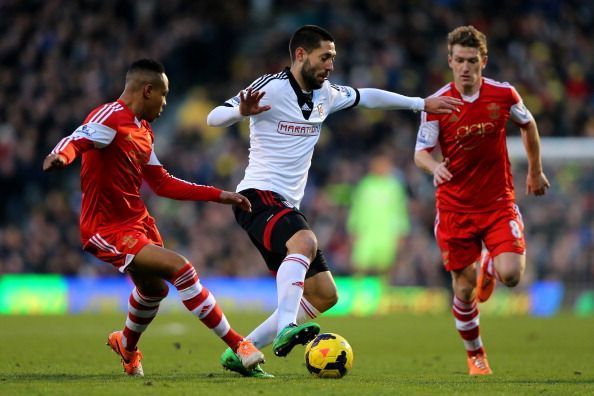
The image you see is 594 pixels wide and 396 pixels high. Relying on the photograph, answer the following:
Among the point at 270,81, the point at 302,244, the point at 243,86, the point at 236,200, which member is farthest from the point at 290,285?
the point at 243,86

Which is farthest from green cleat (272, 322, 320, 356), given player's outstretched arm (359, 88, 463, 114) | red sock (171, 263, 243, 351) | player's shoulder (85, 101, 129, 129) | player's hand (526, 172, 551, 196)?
player's hand (526, 172, 551, 196)

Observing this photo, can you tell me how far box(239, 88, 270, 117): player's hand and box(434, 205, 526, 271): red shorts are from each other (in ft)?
7.51

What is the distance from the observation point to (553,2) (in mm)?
24797

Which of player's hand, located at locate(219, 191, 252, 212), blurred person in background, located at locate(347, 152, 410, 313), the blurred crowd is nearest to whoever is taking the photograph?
player's hand, located at locate(219, 191, 252, 212)

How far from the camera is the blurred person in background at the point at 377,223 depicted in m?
19.4

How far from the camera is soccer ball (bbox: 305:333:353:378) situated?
7512mm

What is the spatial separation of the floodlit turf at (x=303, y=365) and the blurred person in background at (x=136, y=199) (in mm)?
543

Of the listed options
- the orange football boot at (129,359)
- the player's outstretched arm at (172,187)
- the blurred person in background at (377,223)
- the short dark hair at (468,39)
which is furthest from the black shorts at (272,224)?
the blurred person in background at (377,223)

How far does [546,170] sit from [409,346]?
9.59 m

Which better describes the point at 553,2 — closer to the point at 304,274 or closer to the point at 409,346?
the point at 409,346

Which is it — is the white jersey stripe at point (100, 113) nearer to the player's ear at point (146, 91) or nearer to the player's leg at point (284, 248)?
the player's ear at point (146, 91)

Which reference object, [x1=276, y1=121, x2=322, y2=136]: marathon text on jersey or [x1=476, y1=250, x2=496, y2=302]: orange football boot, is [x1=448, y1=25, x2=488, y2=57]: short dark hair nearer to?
[x1=276, y1=121, x2=322, y2=136]: marathon text on jersey

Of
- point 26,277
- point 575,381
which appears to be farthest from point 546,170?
point 575,381

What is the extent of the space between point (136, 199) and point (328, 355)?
5.67 ft
